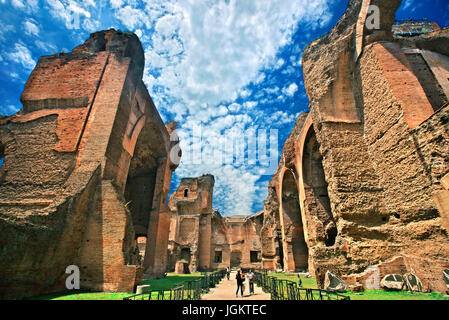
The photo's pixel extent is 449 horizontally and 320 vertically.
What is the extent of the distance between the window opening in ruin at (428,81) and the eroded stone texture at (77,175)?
13.0 m

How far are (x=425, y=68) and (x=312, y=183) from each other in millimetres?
7245

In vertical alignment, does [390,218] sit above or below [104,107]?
below

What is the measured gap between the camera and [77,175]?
7.79 meters

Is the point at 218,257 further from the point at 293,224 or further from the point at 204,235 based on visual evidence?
the point at 293,224

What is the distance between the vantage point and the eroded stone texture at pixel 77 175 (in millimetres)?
5730

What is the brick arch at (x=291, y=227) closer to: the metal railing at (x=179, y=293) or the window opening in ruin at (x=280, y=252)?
the window opening in ruin at (x=280, y=252)

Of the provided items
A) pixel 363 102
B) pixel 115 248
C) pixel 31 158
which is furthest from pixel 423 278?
pixel 31 158

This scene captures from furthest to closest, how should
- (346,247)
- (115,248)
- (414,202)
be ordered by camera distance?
(115,248), (346,247), (414,202)

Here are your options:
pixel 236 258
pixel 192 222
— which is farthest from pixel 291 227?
pixel 236 258

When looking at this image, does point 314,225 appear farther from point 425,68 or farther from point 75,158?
point 75,158

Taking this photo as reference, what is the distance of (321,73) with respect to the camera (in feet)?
31.1

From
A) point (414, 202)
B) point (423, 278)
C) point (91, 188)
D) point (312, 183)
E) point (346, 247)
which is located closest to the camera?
point (423, 278)

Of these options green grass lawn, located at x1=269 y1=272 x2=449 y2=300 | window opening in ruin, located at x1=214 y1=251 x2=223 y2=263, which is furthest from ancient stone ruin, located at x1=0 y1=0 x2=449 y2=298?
window opening in ruin, located at x1=214 y1=251 x2=223 y2=263

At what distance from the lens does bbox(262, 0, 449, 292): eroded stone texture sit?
5.41 metres
